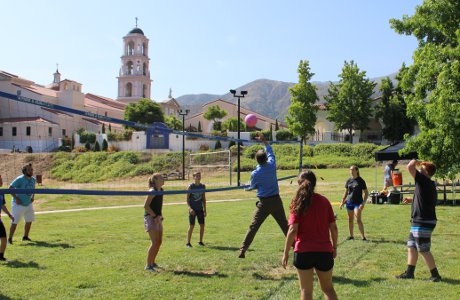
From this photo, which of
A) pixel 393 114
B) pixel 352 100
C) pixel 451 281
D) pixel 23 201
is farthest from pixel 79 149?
pixel 451 281

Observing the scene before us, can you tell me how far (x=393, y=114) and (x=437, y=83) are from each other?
4720cm

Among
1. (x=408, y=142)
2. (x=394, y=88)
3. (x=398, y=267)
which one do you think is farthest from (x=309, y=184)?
(x=394, y=88)

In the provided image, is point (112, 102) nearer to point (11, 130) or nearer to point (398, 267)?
point (11, 130)

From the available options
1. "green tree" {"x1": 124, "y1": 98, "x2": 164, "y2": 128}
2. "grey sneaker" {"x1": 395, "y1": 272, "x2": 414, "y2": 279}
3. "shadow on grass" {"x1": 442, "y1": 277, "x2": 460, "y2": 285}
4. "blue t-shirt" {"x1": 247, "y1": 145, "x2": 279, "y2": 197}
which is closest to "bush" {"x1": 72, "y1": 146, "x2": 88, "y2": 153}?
"green tree" {"x1": 124, "y1": 98, "x2": 164, "y2": 128}

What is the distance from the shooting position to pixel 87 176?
51156 millimetres

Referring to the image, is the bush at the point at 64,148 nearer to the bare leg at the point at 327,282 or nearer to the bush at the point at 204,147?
the bush at the point at 204,147

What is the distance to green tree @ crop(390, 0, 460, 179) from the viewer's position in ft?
46.2

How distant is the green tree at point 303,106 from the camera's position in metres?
59.1

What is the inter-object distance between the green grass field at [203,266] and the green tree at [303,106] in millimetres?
45141

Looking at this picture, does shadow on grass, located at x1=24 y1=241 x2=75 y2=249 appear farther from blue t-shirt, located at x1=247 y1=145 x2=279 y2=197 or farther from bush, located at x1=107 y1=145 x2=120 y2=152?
bush, located at x1=107 y1=145 x2=120 y2=152

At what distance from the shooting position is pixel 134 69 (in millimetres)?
104938

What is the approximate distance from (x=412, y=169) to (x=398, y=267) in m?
2.12

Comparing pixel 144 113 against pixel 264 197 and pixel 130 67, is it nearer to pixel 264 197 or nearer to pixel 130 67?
pixel 130 67

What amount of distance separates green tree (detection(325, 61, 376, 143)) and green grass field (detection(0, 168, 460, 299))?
160ft
